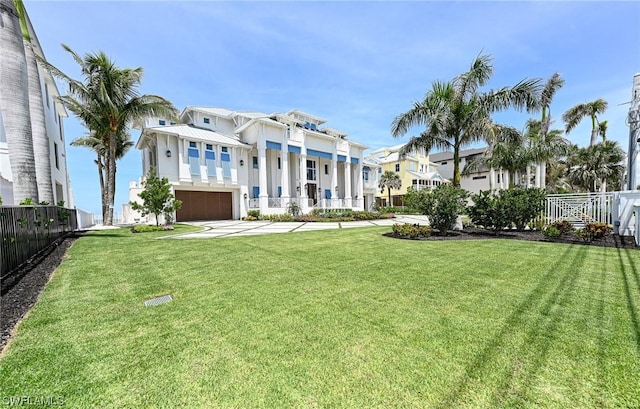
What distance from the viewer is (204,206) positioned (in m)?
21.5

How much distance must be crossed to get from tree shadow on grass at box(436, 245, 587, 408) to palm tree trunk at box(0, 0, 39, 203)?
10511 millimetres

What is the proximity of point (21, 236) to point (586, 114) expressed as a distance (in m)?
36.7

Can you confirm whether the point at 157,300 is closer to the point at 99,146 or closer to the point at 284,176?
the point at 284,176

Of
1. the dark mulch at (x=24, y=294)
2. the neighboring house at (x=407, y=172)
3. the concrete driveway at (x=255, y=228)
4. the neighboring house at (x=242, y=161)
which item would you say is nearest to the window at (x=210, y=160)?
the neighboring house at (x=242, y=161)

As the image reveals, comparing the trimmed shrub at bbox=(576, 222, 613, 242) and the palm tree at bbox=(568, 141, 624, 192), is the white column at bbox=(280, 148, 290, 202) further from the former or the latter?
the palm tree at bbox=(568, 141, 624, 192)

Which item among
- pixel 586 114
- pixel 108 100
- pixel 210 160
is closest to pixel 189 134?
pixel 210 160

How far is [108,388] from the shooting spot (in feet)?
6.40

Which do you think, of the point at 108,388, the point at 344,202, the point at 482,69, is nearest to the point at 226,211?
the point at 344,202

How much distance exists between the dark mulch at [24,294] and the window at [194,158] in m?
13.6

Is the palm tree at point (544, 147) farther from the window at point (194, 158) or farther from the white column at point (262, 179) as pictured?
the window at point (194, 158)

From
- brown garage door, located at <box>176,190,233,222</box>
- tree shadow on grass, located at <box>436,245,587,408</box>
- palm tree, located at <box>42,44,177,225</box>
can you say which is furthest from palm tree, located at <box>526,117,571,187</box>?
palm tree, located at <box>42,44,177,225</box>

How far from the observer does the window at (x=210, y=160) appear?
64.2ft

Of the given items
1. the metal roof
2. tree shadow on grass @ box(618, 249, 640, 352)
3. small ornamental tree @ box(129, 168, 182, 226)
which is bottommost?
tree shadow on grass @ box(618, 249, 640, 352)

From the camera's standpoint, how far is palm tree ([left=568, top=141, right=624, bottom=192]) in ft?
73.7
